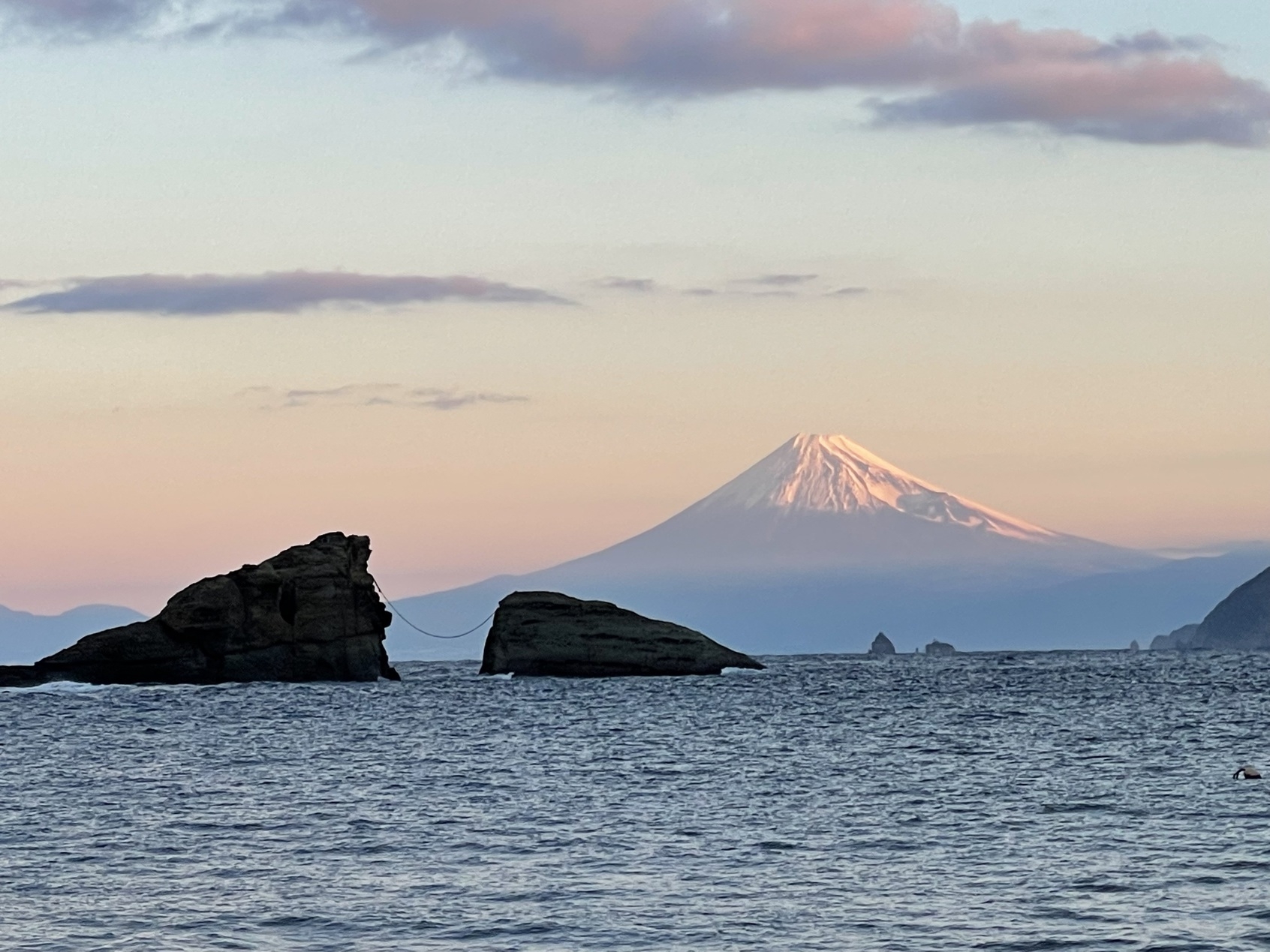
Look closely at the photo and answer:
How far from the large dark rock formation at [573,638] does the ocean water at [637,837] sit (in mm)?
75577

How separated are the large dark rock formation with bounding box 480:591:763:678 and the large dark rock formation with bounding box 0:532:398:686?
18090 millimetres

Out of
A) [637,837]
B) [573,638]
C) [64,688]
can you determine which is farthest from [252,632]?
[637,837]

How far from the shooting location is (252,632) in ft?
560

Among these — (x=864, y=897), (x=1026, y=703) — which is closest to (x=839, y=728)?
(x=1026, y=703)

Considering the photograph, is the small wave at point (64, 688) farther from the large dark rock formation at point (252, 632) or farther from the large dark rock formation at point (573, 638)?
the large dark rock formation at point (573, 638)

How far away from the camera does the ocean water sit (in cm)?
3847

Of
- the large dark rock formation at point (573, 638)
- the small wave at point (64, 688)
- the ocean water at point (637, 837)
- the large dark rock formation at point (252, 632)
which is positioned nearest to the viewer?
the ocean water at point (637, 837)

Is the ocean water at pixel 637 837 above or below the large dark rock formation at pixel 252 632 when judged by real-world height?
below

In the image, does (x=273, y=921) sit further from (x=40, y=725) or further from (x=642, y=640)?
(x=642, y=640)

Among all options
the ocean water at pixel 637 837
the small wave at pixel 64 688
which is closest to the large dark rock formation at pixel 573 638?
the small wave at pixel 64 688

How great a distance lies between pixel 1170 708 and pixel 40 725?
2941 inches

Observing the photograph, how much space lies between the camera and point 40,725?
114500 millimetres

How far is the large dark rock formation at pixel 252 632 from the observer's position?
168 metres

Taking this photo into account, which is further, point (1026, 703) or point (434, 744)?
point (1026, 703)
